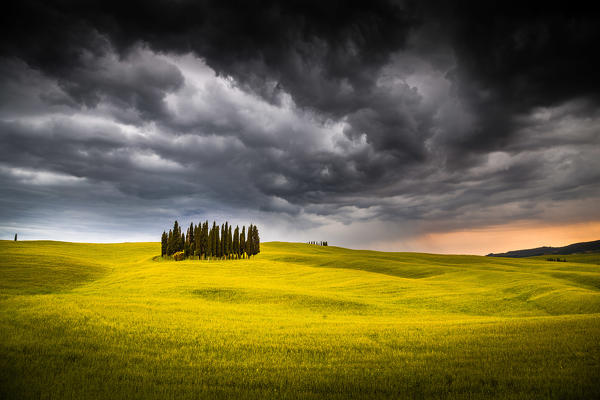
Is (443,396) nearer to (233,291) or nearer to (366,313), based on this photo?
(366,313)

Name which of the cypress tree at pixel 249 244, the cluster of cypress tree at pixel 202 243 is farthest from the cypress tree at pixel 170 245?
the cypress tree at pixel 249 244

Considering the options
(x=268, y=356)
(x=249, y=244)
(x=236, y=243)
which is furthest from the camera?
(x=249, y=244)

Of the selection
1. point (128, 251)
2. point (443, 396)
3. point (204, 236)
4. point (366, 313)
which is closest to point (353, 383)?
point (443, 396)

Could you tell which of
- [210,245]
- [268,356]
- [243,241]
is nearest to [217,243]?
[210,245]

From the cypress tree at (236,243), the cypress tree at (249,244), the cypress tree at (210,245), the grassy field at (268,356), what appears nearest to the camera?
the grassy field at (268,356)

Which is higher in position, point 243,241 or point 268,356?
point 243,241

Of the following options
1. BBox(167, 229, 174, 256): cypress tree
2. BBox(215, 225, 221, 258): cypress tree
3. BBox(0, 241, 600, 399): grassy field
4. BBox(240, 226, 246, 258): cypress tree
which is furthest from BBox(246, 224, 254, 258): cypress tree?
BBox(0, 241, 600, 399): grassy field

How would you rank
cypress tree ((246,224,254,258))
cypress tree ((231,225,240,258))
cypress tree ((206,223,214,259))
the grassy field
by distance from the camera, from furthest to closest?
cypress tree ((246,224,254,258)) < cypress tree ((231,225,240,258)) < cypress tree ((206,223,214,259)) < the grassy field

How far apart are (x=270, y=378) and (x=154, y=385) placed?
367 centimetres

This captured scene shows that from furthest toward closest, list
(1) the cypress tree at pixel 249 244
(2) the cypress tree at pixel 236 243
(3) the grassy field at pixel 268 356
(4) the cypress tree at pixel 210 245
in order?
(1) the cypress tree at pixel 249 244 < (2) the cypress tree at pixel 236 243 < (4) the cypress tree at pixel 210 245 < (3) the grassy field at pixel 268 356

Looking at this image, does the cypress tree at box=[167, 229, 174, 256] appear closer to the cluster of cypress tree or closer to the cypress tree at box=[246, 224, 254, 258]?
the cluster of cypress tree

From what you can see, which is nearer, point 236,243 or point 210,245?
point 210,245

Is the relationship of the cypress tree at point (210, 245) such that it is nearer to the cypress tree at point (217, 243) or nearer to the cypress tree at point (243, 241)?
the cypress tree at point (217, 243)

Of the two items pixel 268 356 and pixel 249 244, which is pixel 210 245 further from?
pixel 268 356
